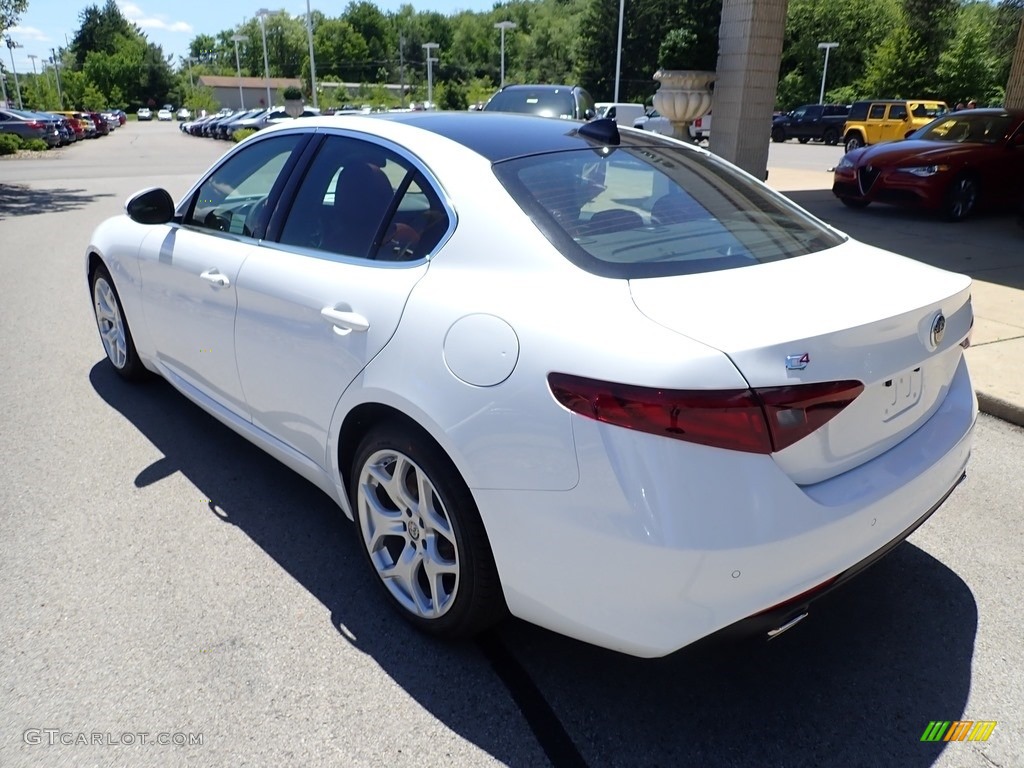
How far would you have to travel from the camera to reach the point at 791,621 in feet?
6.88

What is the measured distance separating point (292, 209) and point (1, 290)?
19.7ft

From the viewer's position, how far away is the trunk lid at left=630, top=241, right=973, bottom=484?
77.7 inches

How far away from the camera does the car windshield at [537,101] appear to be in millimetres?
13883

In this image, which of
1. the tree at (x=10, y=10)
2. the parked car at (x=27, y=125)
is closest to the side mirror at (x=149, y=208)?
the tree at (x=10, y=10)

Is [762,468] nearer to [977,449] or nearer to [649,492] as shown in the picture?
[649,492]

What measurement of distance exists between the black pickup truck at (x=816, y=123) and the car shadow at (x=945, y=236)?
25.5 meters

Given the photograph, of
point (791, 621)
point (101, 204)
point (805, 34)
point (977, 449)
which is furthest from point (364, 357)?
point (805, 34)

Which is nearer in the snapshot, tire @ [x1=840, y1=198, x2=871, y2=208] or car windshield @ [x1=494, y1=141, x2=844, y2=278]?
car windshield @ [x1=494, y1=141, x2=844, y2=278]

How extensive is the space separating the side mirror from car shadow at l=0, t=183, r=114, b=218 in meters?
11.5

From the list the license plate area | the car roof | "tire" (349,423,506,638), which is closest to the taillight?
the license plate area

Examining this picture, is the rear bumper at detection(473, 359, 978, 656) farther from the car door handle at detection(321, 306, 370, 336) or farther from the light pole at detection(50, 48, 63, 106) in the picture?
the light pole at detection(50, 48, 63, 106)

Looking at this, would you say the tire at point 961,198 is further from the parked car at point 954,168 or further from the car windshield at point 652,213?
the car windshield at point 652,213

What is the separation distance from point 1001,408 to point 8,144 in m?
34.0

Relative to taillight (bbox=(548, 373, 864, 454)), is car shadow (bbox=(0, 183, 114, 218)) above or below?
below
